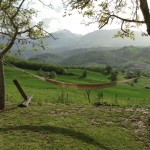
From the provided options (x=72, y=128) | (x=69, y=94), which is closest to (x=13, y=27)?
(x=72, y=128)

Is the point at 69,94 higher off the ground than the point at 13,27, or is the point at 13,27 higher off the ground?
the point at 13,27

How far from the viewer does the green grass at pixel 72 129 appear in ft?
36.2

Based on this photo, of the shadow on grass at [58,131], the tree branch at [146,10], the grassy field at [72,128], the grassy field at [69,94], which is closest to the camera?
the grassy field at [72,128]

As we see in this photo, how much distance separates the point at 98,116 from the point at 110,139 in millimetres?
3319

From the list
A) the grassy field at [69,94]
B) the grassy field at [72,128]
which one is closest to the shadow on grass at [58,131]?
the grassy field at [72,128]

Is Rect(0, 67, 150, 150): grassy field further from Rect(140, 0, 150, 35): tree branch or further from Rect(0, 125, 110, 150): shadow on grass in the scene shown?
Rect(140, 0, 150, 35): tree branch

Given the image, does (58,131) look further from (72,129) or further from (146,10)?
(146,10)

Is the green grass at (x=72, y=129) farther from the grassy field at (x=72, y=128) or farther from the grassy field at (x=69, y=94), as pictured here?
the grassy field at (x=69, y=94)

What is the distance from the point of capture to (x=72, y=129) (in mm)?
12844

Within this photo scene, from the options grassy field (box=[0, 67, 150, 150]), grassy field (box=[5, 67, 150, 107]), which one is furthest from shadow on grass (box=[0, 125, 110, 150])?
grassy field (box=[5, 67, 150, 107])

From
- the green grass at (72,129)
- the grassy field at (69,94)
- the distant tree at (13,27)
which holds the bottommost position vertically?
the grassy field at (69,94)

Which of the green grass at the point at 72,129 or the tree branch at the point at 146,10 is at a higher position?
the tree branch at the point at 146,10

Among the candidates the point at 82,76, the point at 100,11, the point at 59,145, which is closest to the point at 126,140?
the point at 59,145

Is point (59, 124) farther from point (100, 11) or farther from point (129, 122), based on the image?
point (100, 11)
